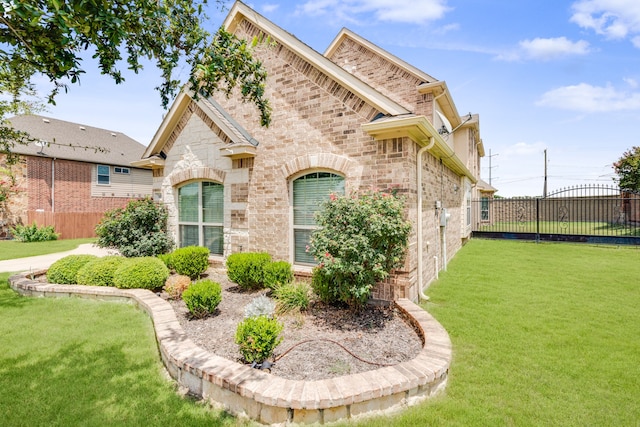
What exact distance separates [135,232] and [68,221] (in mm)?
17491

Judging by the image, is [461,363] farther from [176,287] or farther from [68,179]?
[68,179]

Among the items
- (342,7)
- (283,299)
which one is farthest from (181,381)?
(342,7)

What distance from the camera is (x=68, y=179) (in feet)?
75.6

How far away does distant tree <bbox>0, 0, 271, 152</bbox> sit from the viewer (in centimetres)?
302

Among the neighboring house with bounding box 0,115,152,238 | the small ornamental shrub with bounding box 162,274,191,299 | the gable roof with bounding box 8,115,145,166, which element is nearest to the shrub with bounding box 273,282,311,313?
the small ornamental shrub with bounding box 162,274,191,299

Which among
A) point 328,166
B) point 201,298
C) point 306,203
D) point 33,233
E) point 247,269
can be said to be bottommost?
point 201,298

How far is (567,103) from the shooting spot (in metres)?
20.1

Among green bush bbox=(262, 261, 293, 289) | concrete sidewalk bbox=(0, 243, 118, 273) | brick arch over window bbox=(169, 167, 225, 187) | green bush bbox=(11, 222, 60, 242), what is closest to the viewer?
green bush bbox=(262, 261, 293, 289)

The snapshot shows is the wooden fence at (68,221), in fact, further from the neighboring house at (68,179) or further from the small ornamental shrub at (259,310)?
the small ornamental shrub at (259,310)

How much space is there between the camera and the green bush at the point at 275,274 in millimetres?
6566

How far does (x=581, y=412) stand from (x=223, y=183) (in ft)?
26.3

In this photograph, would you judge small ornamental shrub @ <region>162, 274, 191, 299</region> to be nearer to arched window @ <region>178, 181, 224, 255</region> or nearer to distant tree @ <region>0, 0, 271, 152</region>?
arched window @ <region>178, 181, 224, 255</region>

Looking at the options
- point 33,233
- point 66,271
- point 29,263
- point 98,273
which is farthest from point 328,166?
point 33,233

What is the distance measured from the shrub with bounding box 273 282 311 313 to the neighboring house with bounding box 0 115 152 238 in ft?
62.5
